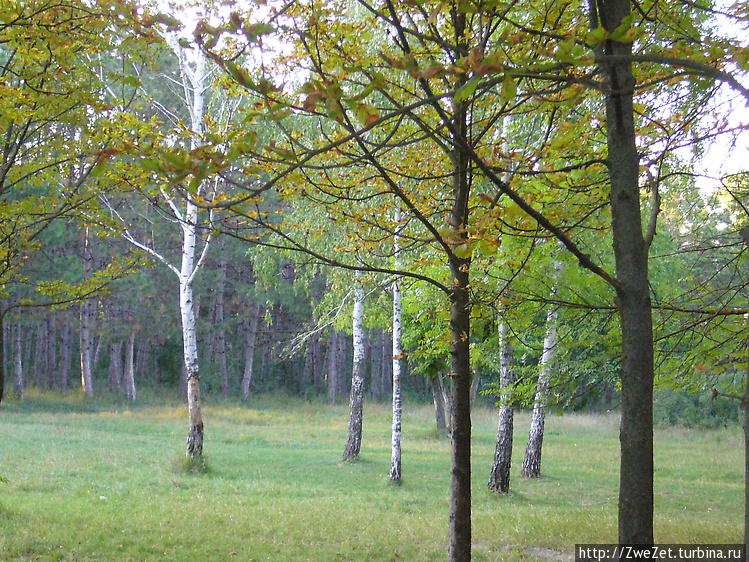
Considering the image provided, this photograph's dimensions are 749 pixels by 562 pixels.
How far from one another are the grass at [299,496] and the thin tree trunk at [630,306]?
14.1 feet

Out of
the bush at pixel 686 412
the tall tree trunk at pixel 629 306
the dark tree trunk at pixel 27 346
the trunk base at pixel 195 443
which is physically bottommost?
the bush at pixel 686 412

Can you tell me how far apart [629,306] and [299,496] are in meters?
8.95

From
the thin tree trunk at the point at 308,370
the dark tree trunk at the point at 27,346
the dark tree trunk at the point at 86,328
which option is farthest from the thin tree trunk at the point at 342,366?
the dark tree trunk at the point at 27,346

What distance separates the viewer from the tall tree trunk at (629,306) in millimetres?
2291

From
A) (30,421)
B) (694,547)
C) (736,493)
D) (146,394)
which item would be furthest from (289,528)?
(146,394)

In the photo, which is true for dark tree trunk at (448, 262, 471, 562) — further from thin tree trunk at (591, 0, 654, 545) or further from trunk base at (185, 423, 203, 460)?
trunk base at (185, 423, 203, 460)

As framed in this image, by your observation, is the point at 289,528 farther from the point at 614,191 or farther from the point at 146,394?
the point at 146,394

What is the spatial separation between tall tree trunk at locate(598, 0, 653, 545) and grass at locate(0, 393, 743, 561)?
14.1ft

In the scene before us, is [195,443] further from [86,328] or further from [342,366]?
[342,366]

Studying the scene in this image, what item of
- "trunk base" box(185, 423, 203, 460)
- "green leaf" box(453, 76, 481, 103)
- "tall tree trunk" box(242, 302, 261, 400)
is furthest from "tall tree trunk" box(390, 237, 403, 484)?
"tall tree trunk" box(242, 302, 261, 400)

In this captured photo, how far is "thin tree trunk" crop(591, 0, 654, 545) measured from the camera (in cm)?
229

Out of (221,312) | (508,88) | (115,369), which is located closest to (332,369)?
(221,312)

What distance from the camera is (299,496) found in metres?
10.3

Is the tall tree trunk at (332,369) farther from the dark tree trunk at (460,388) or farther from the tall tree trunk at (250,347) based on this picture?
the dark tree trunk at (460,388)
